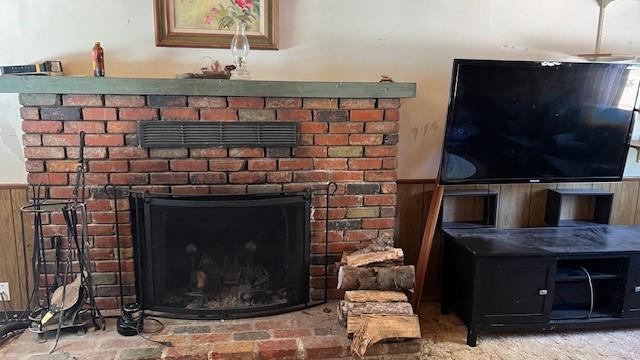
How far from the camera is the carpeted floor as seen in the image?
241 cm

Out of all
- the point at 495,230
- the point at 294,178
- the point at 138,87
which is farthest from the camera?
the point at 495,230

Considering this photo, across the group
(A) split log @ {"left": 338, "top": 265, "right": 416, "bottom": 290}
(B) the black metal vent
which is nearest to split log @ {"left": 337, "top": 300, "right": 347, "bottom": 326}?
(A) split log @ {"left": 338, "top": 265, "right": 416, "bottom": 290}

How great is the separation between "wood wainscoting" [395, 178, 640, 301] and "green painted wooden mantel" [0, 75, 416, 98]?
2.22ft

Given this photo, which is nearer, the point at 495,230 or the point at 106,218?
the point at 106,218

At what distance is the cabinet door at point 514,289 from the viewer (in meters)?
2.43

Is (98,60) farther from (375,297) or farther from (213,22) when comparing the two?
(375,297)

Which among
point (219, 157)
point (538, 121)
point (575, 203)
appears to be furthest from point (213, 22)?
point (575, 203)

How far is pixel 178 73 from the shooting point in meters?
2.56

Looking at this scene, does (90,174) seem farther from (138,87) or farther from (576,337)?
(576,337)

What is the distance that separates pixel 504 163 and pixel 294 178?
3.95 feet

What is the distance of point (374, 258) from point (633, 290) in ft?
4.90

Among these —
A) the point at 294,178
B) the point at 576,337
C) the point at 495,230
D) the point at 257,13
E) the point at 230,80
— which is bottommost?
the point at 576,337

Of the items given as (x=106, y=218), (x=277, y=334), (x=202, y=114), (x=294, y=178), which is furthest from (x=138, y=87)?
(x=277, y=334)

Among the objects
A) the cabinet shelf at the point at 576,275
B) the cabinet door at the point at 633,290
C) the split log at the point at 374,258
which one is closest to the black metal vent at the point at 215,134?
the split log at the point at 374,258
